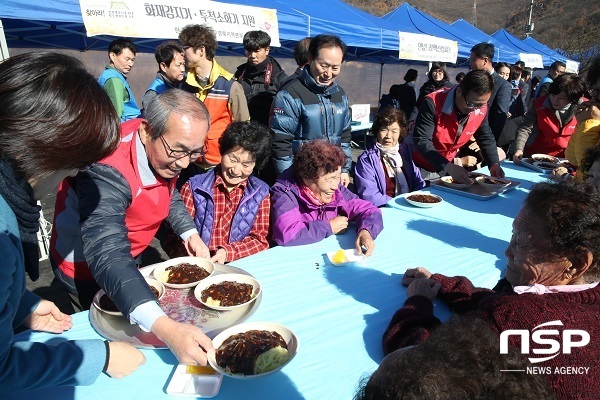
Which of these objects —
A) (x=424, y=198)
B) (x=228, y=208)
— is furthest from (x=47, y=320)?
(x=424, y=198)

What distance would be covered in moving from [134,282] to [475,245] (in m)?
1.83

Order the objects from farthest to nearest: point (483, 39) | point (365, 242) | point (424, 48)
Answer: point (483, 39) → point (424, 48) → point (365, 242)

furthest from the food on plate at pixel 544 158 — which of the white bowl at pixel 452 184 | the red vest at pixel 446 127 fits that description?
the white bowl at pixel 452 184

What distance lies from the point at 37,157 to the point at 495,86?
5.15 metres

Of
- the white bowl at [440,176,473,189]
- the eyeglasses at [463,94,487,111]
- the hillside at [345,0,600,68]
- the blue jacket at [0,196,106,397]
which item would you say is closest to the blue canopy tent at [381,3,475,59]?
the eyeglasses at [463,94,487,111]

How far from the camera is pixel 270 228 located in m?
2.49

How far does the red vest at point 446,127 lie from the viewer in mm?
3773

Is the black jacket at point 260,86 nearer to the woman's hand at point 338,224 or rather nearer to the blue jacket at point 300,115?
the blue jacket at point 300,115

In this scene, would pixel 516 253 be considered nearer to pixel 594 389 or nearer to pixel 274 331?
pixel 594 389

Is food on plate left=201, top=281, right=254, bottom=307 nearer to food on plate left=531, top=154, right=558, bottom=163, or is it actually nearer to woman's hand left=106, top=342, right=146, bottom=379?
woman's hand left=106, top=342, right=146, bottom=379

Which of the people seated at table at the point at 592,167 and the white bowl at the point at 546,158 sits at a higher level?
the people seated at table at the point at 592,167

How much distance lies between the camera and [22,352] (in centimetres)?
100

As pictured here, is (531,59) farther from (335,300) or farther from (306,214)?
(335,300)

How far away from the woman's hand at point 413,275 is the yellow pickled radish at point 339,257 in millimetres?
308
